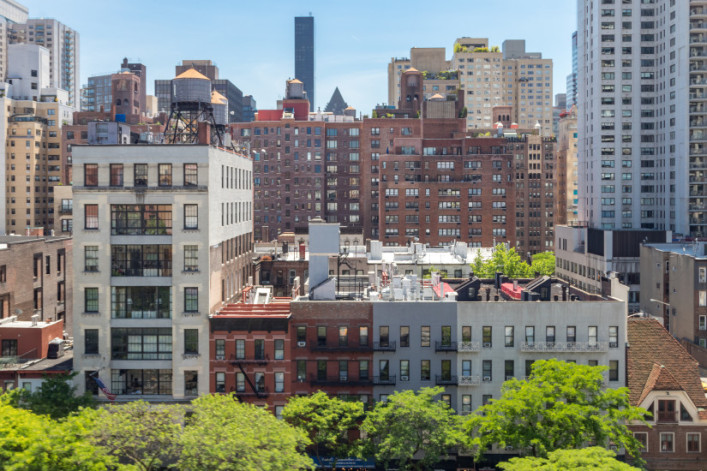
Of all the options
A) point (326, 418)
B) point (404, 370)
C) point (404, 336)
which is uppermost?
point (404, 336)

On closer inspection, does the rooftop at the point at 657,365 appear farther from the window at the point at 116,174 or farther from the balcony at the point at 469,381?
the window at the point at 116,174

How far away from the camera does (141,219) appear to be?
219ft

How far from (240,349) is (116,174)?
2061 cm

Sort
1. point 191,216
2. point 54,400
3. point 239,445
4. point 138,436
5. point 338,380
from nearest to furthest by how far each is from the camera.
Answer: point 239,445 → point 138,436 → point 54,400 → point 338,380 → point 191,216

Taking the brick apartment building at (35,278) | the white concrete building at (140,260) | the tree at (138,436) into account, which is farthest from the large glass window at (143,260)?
the brick apartment building at (35,278)

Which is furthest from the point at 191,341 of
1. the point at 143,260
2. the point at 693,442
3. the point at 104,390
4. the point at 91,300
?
the point at 693,442

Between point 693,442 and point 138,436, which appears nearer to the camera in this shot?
point 138,436

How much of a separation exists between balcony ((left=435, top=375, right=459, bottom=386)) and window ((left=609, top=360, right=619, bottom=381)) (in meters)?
14.6

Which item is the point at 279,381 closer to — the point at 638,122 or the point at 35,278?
the point at 35,278

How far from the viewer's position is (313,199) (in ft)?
642

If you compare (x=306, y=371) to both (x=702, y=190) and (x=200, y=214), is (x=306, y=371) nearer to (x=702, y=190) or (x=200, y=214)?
(x=200, y=214)

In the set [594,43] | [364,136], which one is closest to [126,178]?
[364,136]

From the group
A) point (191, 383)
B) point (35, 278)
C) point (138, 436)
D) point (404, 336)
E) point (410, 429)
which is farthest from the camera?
point (35, 278)

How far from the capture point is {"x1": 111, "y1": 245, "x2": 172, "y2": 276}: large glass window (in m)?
66.7
